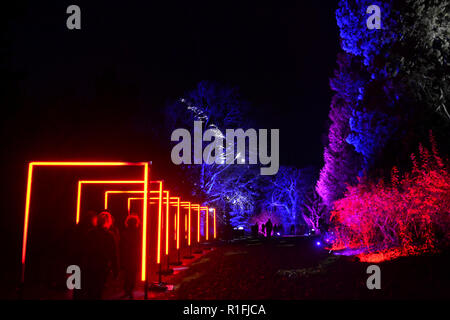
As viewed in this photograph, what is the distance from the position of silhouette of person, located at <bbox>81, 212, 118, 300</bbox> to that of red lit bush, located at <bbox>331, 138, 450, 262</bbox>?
35.0 feet

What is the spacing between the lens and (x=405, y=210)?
1474 cm

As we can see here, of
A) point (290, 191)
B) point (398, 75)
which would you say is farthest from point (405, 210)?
point (290, 191)

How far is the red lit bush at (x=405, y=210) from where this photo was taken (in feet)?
42.9

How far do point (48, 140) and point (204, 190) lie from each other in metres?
19.2

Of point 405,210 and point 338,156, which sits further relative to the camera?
point 338,156

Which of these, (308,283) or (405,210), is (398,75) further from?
(308,283)

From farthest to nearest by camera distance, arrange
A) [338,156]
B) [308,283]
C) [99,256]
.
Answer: [338,156], [308,283], [99,256]

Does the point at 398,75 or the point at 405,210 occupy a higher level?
the point at 398,75

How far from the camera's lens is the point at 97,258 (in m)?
7.75

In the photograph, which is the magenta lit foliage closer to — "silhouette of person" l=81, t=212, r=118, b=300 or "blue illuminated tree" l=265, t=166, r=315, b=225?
"silhouette of person" l=81, t=212, r=118, b=300

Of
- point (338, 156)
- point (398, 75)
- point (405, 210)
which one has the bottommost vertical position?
point (405, 210)

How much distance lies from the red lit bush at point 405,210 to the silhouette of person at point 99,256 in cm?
1066

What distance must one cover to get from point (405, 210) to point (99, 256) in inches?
465
